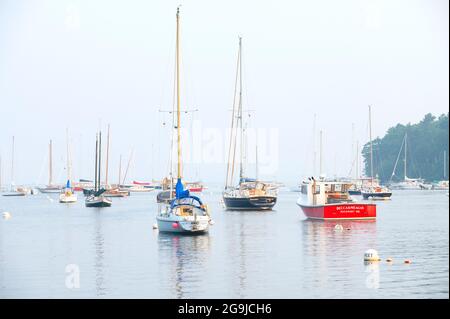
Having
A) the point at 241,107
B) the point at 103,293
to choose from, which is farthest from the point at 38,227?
the point at 103,293

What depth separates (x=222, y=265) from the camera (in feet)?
155

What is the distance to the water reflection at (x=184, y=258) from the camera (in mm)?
39688

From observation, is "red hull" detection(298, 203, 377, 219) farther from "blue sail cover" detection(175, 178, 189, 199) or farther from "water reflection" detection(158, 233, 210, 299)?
"blue sail cover" detection(175, 178, 189, 199)

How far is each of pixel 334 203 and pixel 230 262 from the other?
33.0 m

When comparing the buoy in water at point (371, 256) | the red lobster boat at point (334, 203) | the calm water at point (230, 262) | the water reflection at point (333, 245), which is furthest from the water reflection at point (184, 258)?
the red lobster boat at point (334, 203)

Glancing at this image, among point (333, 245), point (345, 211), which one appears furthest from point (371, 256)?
point (345, 211)

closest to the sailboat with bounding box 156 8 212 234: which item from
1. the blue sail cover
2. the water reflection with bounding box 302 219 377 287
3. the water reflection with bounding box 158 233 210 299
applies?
the blue sail cover

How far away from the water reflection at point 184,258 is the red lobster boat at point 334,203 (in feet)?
57.0

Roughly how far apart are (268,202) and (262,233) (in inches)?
1405

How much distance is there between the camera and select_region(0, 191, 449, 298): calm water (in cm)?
3809

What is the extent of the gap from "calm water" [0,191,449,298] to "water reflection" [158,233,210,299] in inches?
2.0

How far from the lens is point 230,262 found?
48.5 m

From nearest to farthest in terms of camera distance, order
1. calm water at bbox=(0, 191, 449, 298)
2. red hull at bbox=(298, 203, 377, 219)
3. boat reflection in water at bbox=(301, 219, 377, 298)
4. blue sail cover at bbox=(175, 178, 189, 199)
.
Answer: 1. calm water at bbox=(0, 191, 449, 298)
2. boat reflection in water at bbox=(301, 219, 377, 298)
3. blue sail cover at bbox=(175, 178, 189, 199)
4. red hull at bbox=(298, 203, 377, 219)

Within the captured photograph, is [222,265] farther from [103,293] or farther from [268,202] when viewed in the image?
[268,202]
